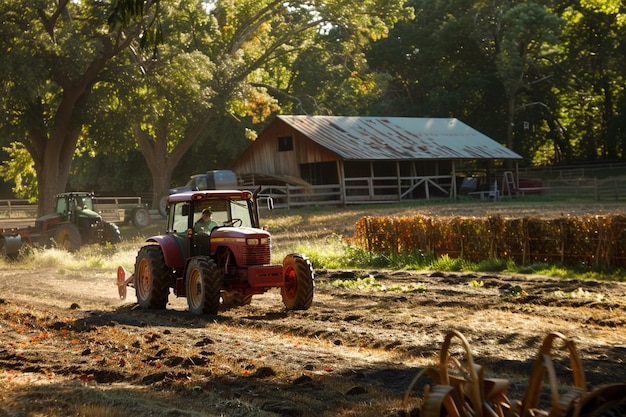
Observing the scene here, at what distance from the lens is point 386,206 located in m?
47.3

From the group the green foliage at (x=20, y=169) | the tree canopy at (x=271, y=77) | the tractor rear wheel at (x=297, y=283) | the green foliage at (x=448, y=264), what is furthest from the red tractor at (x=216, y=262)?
the green foliage at (x=20, y=169)

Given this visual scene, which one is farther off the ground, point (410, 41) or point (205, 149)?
point (410, 41)

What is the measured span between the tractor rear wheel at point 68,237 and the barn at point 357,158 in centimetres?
1629

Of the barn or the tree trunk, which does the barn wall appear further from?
the tree trunk

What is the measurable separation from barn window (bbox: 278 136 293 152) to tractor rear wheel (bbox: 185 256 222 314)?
3755 centimetres

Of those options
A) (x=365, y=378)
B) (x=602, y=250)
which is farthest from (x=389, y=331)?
(x=602, y=250)

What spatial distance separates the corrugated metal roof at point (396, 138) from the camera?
5056 cm

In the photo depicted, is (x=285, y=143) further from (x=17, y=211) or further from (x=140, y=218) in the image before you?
(x=17, y=211)

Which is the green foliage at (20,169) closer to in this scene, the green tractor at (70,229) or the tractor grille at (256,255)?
the green tractor at (70,229)

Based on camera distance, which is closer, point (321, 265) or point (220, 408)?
point (220, 408)

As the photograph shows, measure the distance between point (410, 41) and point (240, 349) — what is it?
6402 cm

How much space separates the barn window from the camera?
5286 centimetres

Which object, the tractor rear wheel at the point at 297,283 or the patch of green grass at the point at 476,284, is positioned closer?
the tractor rear wheel at the point at 297,283

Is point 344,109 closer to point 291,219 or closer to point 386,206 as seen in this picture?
point 386,206
